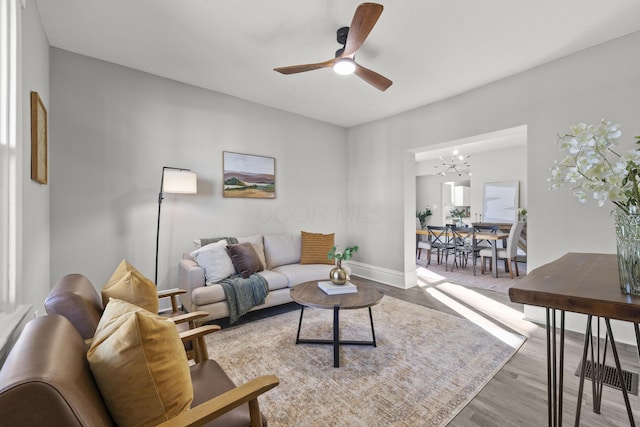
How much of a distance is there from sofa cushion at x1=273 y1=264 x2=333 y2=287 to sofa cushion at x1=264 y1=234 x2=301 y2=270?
0.40ft

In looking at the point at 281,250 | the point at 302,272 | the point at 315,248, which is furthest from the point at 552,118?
the point at 281,250

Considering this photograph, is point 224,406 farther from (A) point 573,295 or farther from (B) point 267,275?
(B) point 267,275

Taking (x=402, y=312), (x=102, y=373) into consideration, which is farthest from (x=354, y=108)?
(x=102, y=373)

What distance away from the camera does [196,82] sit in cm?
345

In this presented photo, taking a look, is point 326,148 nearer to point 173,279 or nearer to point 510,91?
point 510,91

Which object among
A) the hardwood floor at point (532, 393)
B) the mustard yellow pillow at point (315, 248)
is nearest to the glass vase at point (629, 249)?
the hardwood floor at point (532, 393)

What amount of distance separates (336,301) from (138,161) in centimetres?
→ 271

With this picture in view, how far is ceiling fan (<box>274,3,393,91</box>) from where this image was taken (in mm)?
1769

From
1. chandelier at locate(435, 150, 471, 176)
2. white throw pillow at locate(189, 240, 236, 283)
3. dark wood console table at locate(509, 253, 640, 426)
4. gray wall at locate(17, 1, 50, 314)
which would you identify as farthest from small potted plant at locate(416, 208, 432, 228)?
gray wall at locate(17, 1, 50, 314)

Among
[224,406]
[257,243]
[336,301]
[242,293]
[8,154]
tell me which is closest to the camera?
[224,406]

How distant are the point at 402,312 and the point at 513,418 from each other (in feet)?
5.46

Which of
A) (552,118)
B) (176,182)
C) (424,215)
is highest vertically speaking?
(552,118)

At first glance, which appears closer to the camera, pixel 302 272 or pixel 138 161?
pixel 138 161

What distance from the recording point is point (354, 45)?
7.00ft
